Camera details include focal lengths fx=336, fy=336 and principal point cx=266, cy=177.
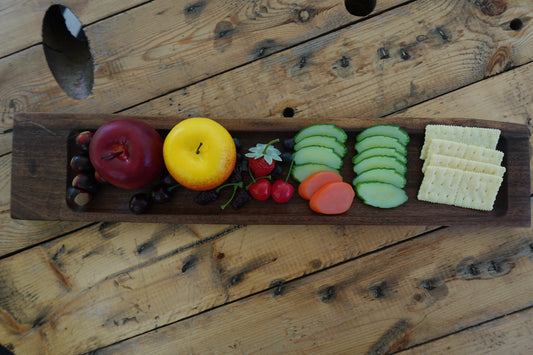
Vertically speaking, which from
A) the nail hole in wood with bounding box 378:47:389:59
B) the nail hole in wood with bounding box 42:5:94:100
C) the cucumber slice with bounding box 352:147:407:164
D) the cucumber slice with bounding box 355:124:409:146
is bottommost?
the cucumber slice with bounding box 352:147:407:164

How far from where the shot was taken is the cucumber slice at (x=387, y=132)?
1271 mm

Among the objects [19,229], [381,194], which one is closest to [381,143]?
[381,194]

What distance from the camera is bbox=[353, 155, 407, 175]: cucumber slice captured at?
1246 millimetres

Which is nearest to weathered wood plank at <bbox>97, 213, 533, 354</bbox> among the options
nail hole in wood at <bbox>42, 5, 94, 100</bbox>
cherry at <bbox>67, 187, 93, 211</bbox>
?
cherry at <bbox>67, 187, 93, 211</bbox>

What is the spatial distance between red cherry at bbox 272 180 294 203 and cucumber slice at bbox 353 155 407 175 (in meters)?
0.29

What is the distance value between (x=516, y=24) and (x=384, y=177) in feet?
3.03

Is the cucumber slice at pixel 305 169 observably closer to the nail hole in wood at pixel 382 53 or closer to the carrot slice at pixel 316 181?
the carrot slice at pixel 316 181

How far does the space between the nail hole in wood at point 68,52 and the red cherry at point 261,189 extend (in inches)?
33.1

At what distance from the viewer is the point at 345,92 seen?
1.42 meters

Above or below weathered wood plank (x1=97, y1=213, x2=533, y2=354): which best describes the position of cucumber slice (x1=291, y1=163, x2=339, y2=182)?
above

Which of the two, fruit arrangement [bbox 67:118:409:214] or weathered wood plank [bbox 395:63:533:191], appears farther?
weathered wood plank [bbox 395:63:533:191]

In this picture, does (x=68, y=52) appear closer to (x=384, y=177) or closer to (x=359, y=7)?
(x=359, y=7)

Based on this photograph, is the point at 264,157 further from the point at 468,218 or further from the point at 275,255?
the point at 468,218

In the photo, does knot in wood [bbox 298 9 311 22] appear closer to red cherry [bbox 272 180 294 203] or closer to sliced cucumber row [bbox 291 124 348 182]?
sliced cucumber row [bbox 291 124 348 182]
